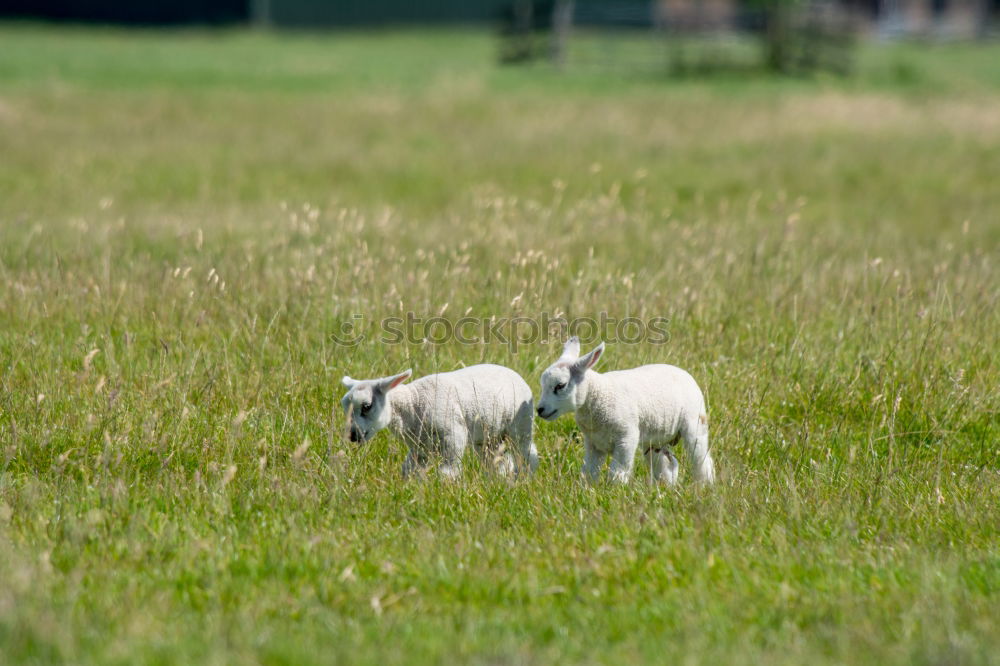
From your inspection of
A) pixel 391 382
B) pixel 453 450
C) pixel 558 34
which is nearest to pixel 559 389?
pixel 453 450

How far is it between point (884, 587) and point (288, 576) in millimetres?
2163

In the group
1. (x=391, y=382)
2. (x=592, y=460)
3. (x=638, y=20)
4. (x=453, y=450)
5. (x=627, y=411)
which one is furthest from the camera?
(x=638, y=20)

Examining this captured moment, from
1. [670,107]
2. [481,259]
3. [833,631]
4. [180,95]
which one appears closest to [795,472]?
[833,631]

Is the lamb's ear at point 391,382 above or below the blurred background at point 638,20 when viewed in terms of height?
below

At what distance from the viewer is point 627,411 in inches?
184

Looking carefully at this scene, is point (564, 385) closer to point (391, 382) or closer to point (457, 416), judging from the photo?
point (457, 416)

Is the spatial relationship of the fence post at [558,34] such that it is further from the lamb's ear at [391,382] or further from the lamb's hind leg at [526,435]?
the lamb's ear at [391,382]

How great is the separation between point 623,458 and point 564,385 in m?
0.45

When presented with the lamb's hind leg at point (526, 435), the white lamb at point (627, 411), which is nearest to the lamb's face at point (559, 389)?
the white lamb at point (627, 411)

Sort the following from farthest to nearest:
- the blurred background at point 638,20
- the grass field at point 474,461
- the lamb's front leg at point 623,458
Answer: the blurred background at point 638,20 < the lamb's front leg at point 623,458 < the grass field at point 474,461

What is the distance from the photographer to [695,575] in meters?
3.91

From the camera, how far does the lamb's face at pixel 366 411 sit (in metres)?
4.59

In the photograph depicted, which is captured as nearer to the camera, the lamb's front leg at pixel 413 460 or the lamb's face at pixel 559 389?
the lamb's face at pixel 559 389

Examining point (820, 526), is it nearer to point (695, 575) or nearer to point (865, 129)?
point (695, 575)
